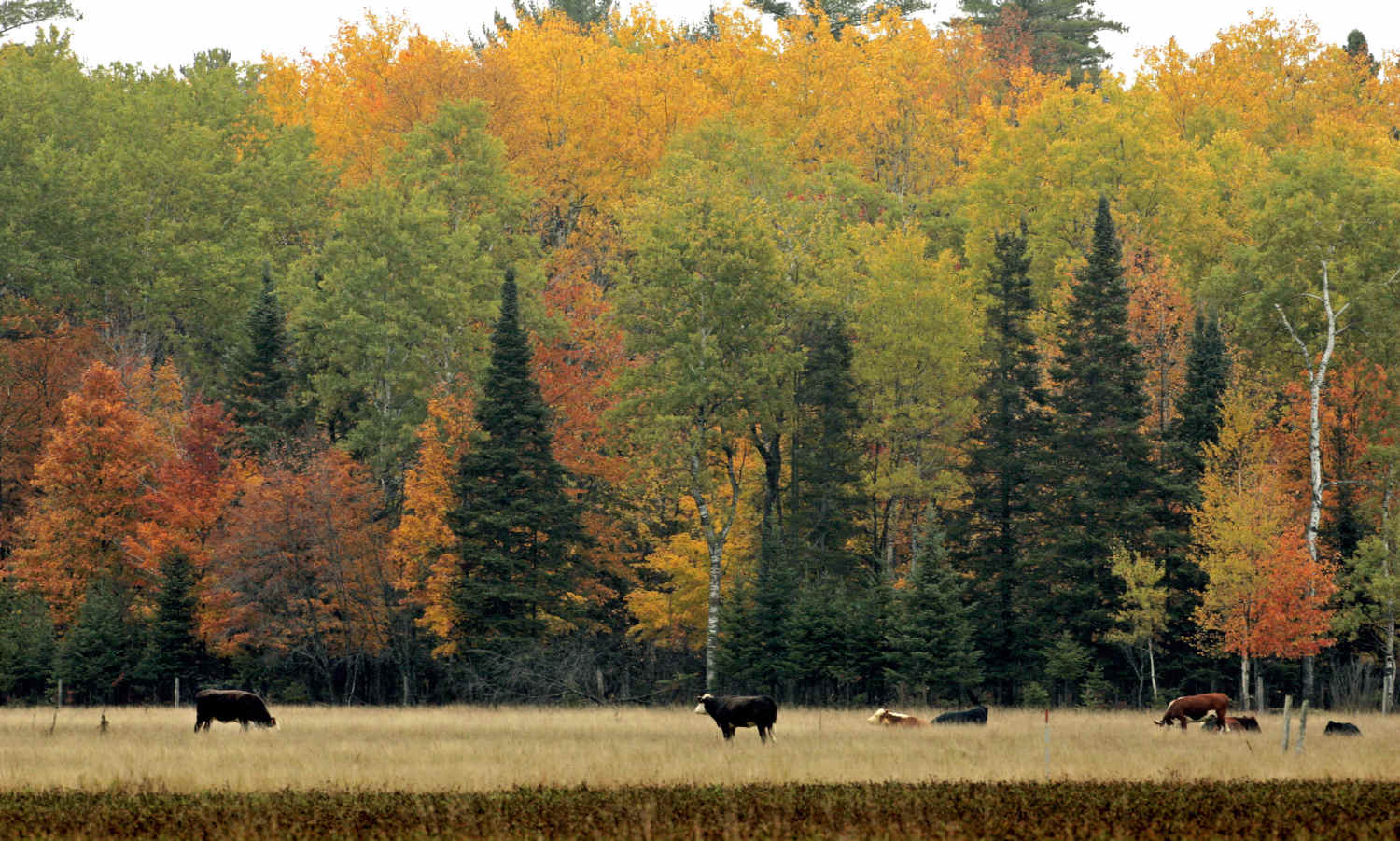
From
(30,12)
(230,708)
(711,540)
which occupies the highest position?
(30,12)

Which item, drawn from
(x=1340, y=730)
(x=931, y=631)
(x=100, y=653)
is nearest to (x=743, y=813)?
(x=1340, y=730)

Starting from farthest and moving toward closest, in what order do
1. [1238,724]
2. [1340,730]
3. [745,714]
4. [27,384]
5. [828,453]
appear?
[27,384], [828,453], [1238,724], [1340,730], [745,714]

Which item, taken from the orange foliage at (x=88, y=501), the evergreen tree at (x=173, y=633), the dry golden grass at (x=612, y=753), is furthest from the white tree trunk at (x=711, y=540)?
the orange foliage at (x=88, y=501)

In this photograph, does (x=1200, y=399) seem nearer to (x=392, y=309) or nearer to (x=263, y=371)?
(x=392, y=309)

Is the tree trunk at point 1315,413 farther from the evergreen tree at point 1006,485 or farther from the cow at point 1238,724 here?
the cow at point 1238,724

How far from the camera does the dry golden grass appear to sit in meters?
28.8

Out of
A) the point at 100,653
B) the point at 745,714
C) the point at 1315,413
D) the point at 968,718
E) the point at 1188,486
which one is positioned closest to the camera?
the point at 745,714

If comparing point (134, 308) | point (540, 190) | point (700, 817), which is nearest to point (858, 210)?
point (540, 190)

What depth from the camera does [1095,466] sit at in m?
61.0

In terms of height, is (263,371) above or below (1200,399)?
above

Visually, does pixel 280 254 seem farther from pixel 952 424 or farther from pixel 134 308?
pixel 952 424

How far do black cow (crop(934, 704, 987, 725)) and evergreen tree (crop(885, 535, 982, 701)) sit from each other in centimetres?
1026

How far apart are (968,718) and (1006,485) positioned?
1933 centimetres

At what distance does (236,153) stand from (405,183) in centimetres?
1386
